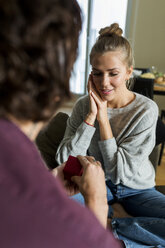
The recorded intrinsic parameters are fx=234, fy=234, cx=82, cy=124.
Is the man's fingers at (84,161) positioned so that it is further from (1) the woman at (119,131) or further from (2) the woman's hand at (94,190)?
(1) the woman at (119,131)

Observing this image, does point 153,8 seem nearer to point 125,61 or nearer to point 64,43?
point 125,61

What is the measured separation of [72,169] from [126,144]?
407 mm

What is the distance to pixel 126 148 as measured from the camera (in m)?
1.21

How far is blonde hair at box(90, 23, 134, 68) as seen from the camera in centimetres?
123

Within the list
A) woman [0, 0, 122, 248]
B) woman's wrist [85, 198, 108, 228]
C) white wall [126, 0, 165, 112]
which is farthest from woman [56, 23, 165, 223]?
white wall [126, 0, 165, 112]

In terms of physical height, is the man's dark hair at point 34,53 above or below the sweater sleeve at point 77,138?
above

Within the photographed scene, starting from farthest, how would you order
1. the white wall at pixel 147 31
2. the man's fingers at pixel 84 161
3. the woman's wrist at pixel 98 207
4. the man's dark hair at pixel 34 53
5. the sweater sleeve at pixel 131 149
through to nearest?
1. the white wall at pixel 147 31
2. the sweater sleeve at pixel 131 149
3. the man's fingers at pixel 84 161
4. the woman's wrist at pixel 98 207
5. the man's dark hair at pixel 34 53

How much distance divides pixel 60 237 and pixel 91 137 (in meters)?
0.93

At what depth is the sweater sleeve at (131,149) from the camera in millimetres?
1191

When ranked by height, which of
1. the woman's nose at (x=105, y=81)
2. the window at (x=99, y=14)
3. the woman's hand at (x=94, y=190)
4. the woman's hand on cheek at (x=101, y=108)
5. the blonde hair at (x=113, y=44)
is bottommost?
the woman's hand at (x=94, y=190)

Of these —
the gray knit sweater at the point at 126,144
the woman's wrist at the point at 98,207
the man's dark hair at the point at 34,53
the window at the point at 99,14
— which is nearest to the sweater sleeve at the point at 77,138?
the gray knit sweater at the point at 126,144

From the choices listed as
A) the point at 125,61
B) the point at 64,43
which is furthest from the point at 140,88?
the point at 64,43

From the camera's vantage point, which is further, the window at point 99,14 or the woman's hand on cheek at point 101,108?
the window at point 99,14

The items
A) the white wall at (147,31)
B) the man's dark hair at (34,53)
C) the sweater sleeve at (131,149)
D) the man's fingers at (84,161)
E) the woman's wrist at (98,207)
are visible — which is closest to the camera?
the man's dark hair at (34,53)
